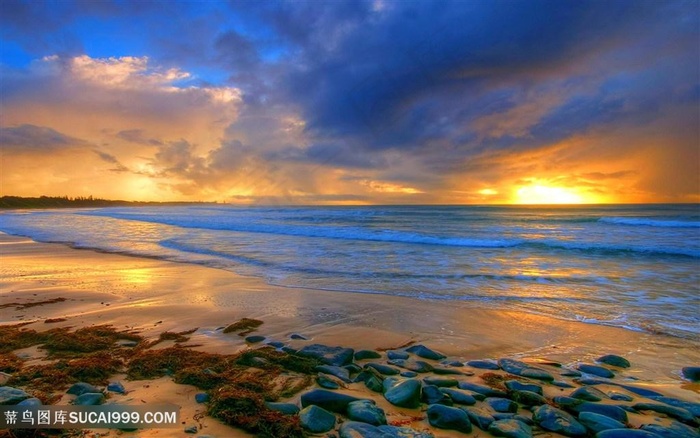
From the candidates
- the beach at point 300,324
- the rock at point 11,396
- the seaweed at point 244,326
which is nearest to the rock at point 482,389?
the beach at point 300,324

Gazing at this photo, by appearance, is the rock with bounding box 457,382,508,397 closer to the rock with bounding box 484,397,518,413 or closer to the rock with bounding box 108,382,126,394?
the rock with bounding box 484,397,518,413

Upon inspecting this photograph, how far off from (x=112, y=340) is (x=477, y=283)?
24.8 ft

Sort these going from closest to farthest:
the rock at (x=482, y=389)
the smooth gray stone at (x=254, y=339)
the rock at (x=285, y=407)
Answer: the rock at (x=285, y=407) → the rock at (x=482, y=389) → the smooth gray stone at (x=254, y=339)

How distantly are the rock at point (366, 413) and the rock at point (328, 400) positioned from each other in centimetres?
7

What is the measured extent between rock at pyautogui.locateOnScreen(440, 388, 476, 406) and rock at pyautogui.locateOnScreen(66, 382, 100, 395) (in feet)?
10.3

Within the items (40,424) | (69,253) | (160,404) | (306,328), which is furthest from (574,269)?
(69,253)

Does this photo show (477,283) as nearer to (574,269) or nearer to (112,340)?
(574,269)

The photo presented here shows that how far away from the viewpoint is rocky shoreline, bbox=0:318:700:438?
8.95ft

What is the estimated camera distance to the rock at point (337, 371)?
359 cm

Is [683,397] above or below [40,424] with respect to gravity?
below

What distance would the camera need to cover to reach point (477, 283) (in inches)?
348

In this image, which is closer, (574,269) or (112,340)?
(112,340)

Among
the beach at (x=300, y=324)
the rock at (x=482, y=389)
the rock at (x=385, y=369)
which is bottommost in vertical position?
the beach at (x=300, y=324)

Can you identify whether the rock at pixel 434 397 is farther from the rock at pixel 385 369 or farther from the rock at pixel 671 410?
the rock at pixel 671 410
